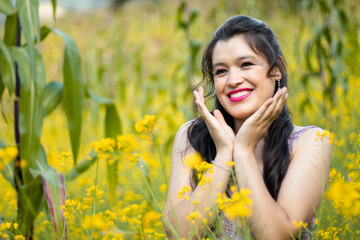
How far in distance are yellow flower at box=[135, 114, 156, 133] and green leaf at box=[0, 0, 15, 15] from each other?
0.74 meters

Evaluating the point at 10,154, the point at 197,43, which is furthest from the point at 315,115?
the point at 10,154

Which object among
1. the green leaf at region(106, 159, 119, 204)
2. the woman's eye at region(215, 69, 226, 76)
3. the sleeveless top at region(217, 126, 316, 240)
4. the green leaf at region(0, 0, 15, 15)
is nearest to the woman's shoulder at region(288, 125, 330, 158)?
the sleeveless top at region(217, 126, 316, 240)

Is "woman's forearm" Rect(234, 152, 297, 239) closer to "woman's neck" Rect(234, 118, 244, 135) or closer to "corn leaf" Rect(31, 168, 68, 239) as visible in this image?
A: "woman's neck" Rect(234, 118, 244, 135)

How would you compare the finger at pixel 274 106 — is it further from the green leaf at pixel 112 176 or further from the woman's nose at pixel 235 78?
the green leaf at pixel 112 176

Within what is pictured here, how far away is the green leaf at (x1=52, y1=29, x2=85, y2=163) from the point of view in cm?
156

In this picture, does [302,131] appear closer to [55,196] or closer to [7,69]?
[55,196]

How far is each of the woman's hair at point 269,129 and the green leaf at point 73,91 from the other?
45cm

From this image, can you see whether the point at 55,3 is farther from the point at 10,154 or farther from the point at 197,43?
the point at 197,43

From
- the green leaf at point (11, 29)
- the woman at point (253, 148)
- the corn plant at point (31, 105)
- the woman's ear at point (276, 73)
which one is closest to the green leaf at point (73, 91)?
the corn plant at point (31, 105)

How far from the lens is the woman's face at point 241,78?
1438 mm

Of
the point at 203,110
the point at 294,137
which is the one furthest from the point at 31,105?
the point at 294,137

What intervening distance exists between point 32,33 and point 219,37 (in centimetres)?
69

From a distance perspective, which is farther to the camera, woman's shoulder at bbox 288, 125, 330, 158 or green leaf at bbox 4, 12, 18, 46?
green leaf at bbox 4, 12, 18, 46

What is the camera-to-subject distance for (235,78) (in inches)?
56.3
